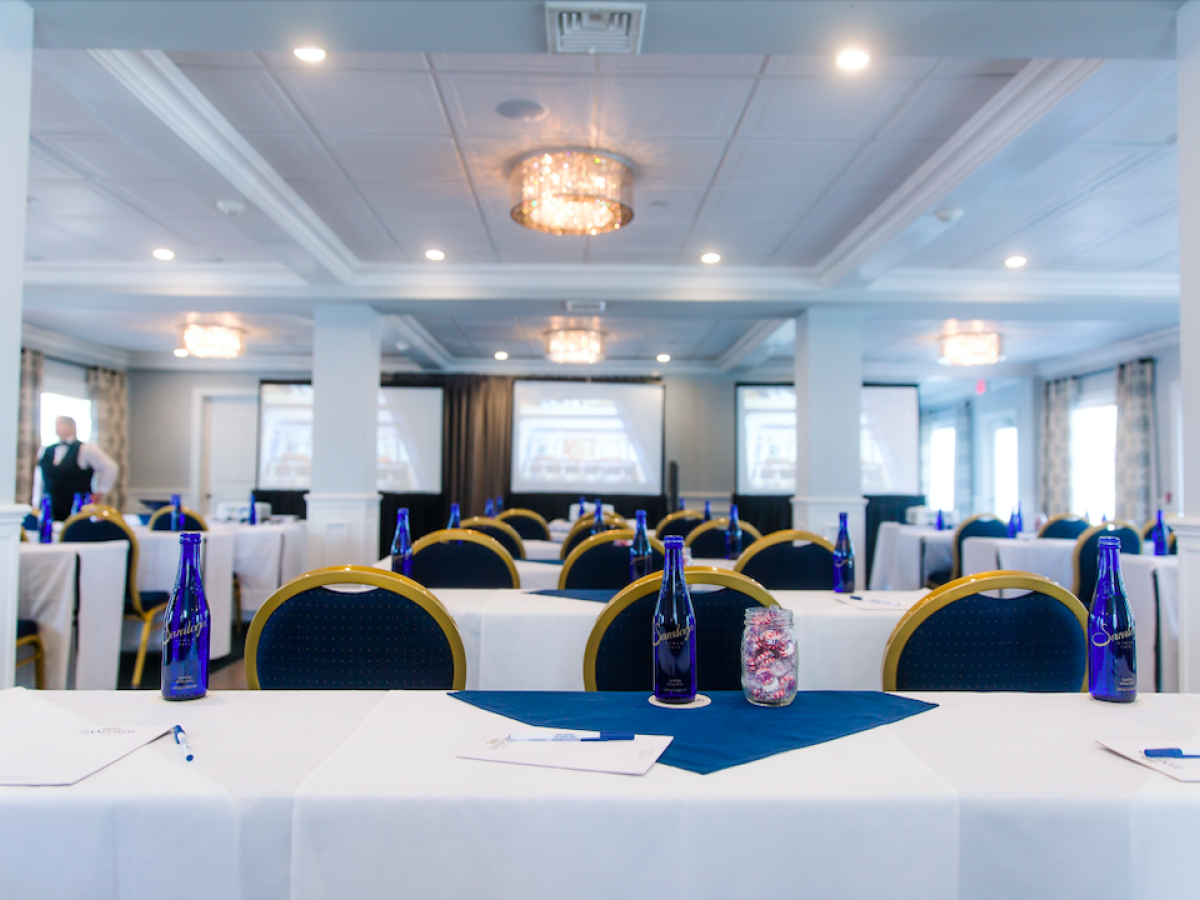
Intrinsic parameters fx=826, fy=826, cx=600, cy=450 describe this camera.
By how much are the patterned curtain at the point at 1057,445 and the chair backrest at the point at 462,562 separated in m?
9.03

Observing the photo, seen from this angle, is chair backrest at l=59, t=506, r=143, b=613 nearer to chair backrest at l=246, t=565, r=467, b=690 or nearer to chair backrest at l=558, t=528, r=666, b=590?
chair backrest at l=558, t=528, r=666, b=590

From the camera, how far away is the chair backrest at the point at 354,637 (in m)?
1.54

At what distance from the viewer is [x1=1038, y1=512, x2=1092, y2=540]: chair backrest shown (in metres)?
5.62

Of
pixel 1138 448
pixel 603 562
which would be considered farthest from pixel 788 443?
pixel 603 562

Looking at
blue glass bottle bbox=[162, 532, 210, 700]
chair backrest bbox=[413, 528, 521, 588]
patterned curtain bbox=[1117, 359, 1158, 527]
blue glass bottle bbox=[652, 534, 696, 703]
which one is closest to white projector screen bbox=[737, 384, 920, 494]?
patterned curtain bbox=[1117, 359, 1158, 527]

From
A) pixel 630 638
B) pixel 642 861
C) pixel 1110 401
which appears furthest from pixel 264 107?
pixel 1110 401

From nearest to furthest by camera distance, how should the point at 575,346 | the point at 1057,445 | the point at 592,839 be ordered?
the point at 592,839
the point at 575,346
the point at 1057,445

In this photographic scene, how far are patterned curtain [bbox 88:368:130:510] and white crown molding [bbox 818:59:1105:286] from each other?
29.7 ft

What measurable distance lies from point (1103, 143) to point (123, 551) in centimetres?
487

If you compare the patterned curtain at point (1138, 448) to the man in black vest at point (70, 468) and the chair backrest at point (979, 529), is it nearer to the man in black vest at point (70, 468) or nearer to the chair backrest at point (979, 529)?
the chair backrest at point (979, 529)

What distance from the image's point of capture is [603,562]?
304 cm

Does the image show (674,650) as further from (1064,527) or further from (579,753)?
(1064,527)

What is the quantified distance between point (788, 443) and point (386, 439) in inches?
213

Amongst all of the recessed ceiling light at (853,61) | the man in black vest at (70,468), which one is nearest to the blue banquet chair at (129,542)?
the man in black vest at (70,468)
